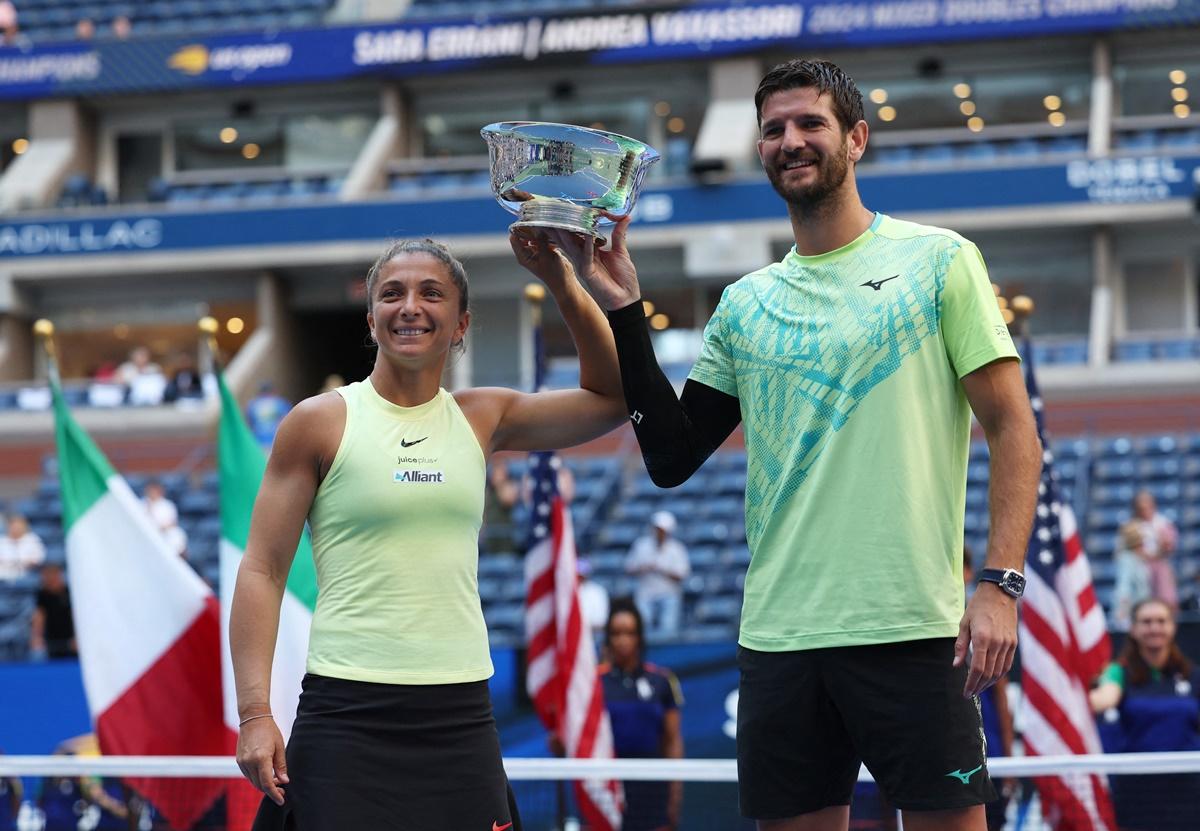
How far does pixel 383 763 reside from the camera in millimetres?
3209

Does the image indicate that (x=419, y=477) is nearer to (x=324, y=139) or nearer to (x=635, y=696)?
(x=635, y=696)

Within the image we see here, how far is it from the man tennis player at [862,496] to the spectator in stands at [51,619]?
33.3 ft

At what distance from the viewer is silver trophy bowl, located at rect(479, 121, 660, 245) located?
10.7 feet

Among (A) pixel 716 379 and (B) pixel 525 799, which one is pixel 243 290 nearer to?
(B) pixel 525 799

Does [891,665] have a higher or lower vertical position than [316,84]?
lower

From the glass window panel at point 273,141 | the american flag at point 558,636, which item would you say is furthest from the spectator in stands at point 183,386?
the american flag at point 558,636

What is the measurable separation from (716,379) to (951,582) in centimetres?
69

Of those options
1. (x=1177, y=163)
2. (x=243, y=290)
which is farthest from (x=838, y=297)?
(x=243, y=290)

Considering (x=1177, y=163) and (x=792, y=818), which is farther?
(x=1177, y=163)

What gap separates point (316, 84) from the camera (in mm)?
26906

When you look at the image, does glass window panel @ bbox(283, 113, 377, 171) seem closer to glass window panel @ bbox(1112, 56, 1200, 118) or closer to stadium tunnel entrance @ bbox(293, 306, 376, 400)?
stadium tunnel entrance @ bbox(293, 306, 376, 400)

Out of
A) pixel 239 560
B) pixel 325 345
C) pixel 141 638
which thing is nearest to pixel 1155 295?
pixel 325 345

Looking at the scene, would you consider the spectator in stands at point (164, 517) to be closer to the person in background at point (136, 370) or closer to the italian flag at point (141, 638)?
the italian flag at point (141, 638)

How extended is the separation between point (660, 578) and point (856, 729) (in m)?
9.73
